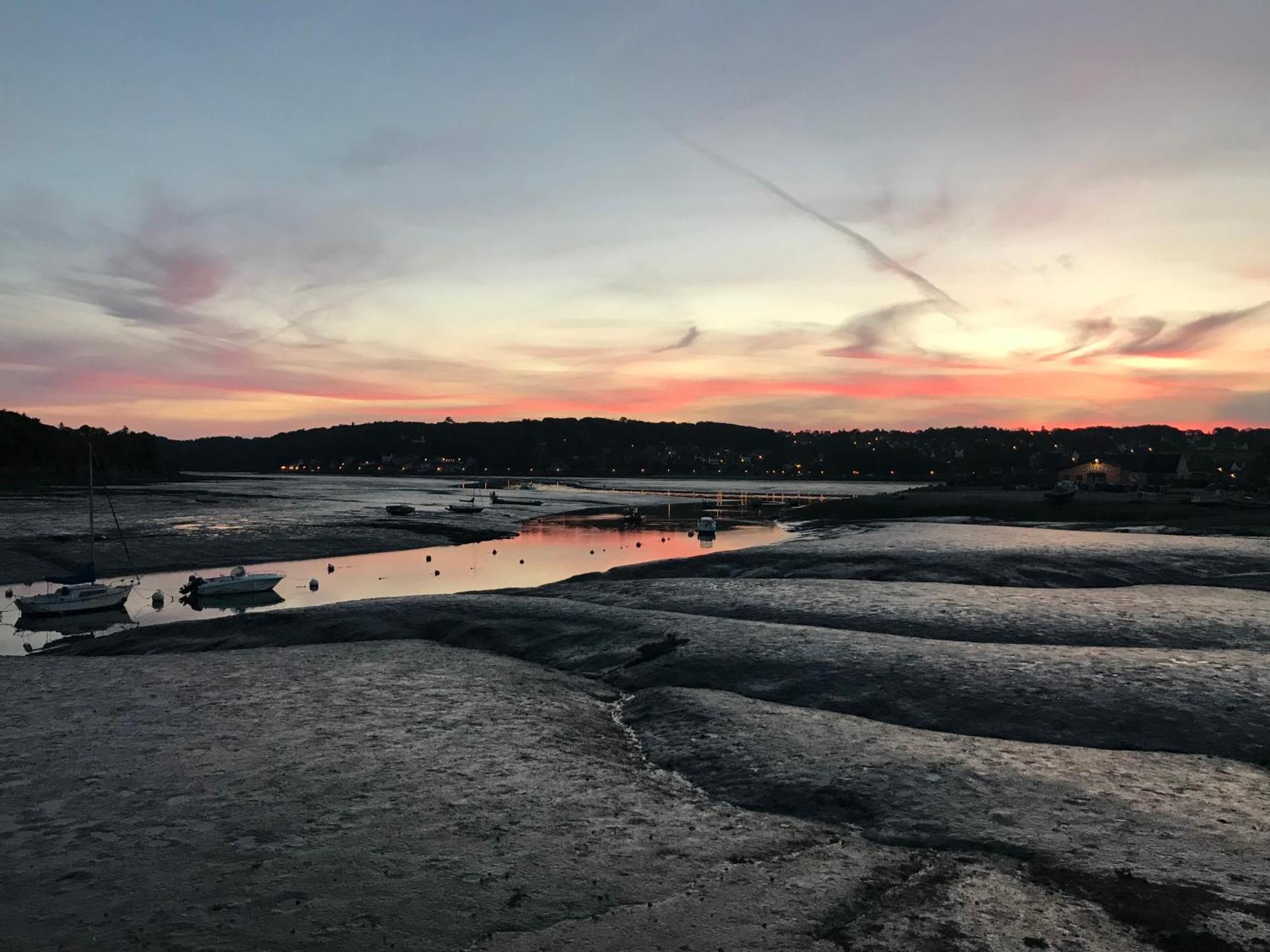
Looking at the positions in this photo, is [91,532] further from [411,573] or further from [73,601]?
[411,573]

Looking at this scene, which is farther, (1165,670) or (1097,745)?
(1165,670)

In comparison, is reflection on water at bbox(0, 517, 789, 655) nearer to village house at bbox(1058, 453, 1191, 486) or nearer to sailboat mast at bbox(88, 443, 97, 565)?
sailboat mast at bbox(88, 443, 97, 565)

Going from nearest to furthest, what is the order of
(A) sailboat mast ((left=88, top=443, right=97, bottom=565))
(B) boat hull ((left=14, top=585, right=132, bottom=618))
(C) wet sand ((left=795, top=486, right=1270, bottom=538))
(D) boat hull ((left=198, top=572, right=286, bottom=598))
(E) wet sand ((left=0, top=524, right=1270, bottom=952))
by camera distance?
(E) wet sand ((left=0, top=524, right=1270, bottom=952))
(B) boat hull ((left=14, top=585, right=132, bottom=618))
(D) boat hull ((left=198, top=572, right=286, bottom=598))
(A) sailboat mast ((left=88, top=443, right=97, bottom=565))
(C) wet sand ((left=795, top=486, right=1270, bottom=538))

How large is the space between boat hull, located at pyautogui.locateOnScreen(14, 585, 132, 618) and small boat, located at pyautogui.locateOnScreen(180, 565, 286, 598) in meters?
3.91

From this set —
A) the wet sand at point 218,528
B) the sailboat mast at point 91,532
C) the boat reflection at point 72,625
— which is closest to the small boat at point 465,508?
the wet sand at point 218,528

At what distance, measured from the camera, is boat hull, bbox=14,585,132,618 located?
38406 millimetres

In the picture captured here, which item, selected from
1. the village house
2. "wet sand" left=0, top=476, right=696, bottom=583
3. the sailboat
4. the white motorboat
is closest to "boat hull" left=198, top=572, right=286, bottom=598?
the sailboat

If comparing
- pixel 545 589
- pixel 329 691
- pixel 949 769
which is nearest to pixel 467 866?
pixel 949 769

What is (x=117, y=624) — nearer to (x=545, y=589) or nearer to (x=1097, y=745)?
→ (x=545, y=589)

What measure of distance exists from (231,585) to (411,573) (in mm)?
12903

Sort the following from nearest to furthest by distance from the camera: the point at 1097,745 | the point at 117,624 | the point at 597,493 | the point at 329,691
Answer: the point at 1097,745
the point at 329,691
the point at 117,624
the point at 597,493

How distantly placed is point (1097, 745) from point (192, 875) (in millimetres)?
16812

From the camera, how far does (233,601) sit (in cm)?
4331

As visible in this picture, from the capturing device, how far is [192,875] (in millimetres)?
10711
